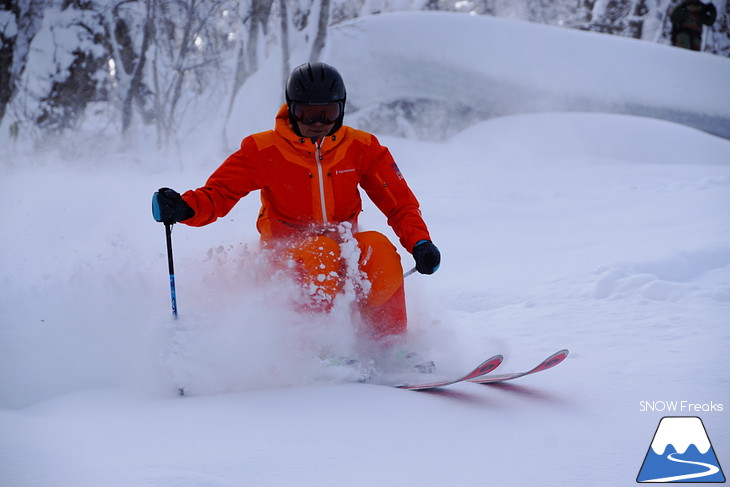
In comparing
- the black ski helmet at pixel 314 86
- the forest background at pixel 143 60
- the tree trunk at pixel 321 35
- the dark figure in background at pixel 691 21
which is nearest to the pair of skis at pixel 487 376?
the black ski helmet at pixel 314 86

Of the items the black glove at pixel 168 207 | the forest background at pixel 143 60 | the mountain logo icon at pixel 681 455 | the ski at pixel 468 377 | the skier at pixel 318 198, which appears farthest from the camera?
the forest background at pixel 143 60

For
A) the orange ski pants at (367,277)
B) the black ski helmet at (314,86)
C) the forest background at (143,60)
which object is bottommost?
the orange ski pants at (367,277)

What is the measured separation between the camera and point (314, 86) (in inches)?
109

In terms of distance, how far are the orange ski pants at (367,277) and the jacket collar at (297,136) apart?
43 cm

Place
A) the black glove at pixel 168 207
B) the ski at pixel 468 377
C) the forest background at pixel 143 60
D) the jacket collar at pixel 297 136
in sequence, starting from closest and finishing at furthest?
1. the ski at pixel 468 377
2. the black glove at pixel 168 207
3. the jacket collar at pixel 297 136
4. the forest background at pixel 143 60

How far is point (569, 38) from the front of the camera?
1197 cm

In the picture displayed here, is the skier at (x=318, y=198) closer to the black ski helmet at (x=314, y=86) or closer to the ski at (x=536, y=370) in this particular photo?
the black ski helmet at (x=314, y=86)

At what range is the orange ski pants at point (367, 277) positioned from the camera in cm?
269

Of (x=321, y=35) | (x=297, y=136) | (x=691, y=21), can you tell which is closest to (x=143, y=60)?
(x=321, y=35)

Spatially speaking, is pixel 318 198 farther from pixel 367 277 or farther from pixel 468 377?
pixel 468 377

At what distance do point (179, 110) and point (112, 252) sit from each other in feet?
41.2

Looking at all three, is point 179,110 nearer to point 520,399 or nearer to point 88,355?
point 88,355

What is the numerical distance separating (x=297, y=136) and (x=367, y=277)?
71 cm

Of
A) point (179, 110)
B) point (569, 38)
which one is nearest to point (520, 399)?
point (569, 38)
